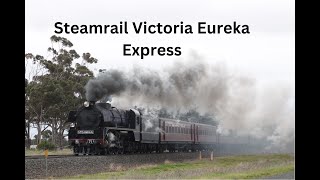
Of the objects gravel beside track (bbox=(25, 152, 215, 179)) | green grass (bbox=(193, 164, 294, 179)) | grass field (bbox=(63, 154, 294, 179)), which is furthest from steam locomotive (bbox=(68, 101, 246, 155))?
green grass (bbox=(193, 164, 294, 179))

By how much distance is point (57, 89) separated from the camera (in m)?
58.9

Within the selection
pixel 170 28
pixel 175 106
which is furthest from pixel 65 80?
pixel 170 28

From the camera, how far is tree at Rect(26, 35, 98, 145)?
59125 millimetres

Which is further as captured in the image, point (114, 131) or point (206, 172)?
point (114, 131)

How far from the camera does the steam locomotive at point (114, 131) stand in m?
33.7

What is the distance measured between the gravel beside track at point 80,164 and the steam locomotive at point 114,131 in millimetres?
1944

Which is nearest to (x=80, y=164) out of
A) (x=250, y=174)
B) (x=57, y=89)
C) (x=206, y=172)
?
(x=206, y=172)

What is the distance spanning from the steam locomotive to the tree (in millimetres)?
19109

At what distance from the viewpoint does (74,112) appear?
113ft

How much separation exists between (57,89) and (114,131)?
83.7 ft

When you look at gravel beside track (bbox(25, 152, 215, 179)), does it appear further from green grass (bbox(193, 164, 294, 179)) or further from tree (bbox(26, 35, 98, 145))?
tree (bbox(26, 35, 98, 145))

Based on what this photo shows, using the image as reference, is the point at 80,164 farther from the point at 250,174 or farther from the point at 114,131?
the point at 250,174

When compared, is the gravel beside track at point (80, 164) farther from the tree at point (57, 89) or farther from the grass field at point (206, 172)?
the tree at point (57, 89)
